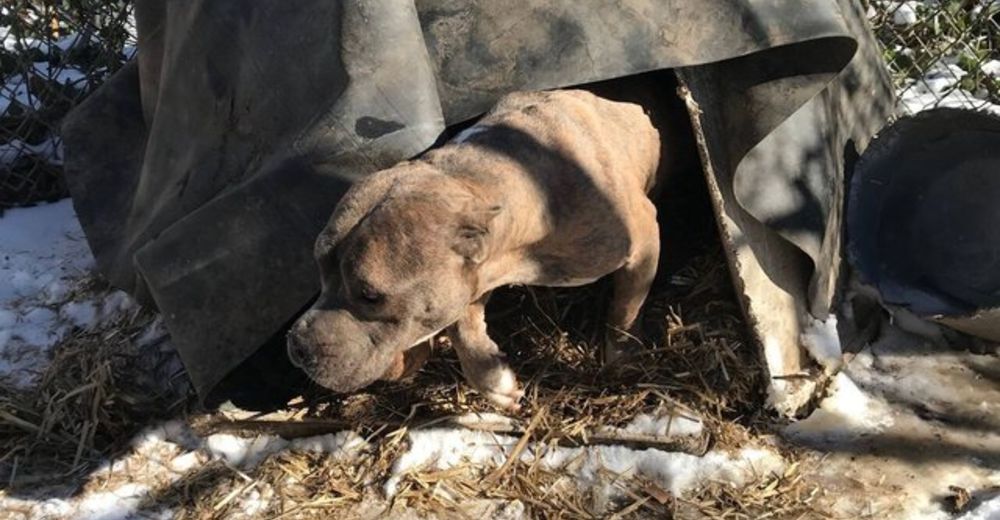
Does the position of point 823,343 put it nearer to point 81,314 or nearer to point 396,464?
point 396,464

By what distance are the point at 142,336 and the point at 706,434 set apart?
211cm

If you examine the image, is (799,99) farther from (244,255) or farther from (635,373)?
(244,255)

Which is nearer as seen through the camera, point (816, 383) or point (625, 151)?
point (625, 151)

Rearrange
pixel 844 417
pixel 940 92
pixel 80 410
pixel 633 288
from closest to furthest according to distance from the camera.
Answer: pixel 633 288 < pixel 844 417 < pixel 80 410 < pixel 940 92

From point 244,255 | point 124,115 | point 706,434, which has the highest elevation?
point 124,115

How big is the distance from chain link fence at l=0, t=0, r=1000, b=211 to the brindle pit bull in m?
2.25

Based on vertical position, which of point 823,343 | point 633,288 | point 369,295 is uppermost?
point 369,295

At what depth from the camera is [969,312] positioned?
3.43 meters

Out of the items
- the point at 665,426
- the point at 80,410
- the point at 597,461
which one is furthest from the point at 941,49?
the point at 80,410

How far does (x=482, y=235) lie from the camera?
2.60 m

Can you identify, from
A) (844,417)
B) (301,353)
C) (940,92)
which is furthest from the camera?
(940,92)

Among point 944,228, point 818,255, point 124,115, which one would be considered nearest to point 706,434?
point 818,255

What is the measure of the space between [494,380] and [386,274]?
2.80 ft

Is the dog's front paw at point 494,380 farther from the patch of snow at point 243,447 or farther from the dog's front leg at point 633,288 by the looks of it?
the patch of snow at point 243,447
